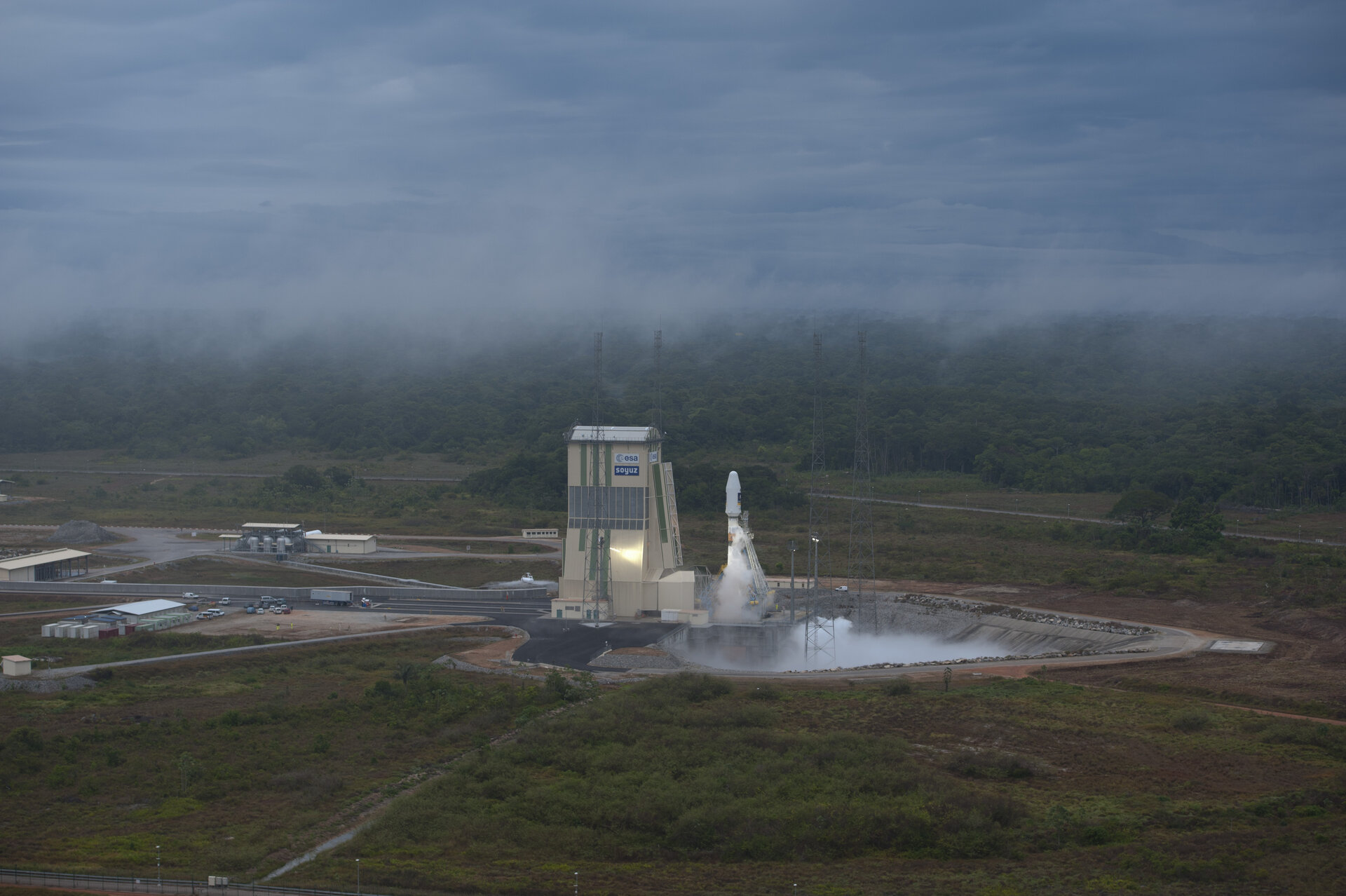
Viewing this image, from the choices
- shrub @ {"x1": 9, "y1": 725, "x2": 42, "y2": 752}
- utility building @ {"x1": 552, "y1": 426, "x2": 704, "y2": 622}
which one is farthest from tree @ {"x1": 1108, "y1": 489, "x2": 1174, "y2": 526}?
shrub @ {"x1": 9, "y1": 725, "x2": 42, "y2": 752}

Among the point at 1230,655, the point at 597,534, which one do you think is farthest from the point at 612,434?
the point at 1230,655

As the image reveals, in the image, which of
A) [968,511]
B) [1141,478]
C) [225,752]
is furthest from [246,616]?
[1141,478]

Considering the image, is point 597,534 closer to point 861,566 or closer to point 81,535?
point 861,566

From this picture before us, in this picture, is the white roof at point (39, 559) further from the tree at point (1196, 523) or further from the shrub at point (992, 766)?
the tree at point (1196, 523)

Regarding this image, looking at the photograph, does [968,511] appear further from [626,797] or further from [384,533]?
[626,797]

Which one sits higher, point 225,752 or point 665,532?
point 665,532
